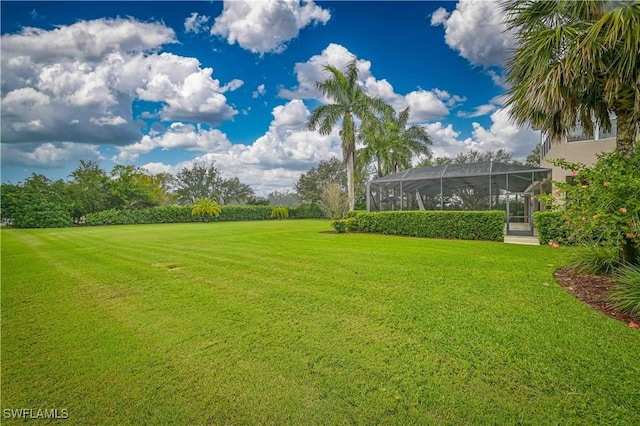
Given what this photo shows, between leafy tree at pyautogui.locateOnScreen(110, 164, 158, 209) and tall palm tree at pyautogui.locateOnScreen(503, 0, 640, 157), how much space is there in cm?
3375

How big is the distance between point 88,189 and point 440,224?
31978 mm

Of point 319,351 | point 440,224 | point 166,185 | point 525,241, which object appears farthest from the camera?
point 166,185

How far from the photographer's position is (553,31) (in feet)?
19.1

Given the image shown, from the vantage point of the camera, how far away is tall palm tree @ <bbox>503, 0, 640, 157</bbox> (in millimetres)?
5051

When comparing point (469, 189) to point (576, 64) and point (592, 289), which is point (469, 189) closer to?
point (576, 64)

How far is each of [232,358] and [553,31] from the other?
26.2 ft

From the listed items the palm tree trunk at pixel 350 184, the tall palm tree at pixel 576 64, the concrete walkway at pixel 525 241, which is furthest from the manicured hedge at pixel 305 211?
the tall palm tree at pixel 576 64

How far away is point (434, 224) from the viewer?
11414mm

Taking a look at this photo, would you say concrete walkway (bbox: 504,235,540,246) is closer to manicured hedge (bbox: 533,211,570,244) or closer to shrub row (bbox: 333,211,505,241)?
manicured hedge (bbox: 533,211,570,244)

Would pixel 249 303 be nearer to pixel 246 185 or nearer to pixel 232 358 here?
pixel 232 358

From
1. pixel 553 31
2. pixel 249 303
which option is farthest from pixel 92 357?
pixel 553 31

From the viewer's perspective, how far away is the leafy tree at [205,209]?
29.5 m

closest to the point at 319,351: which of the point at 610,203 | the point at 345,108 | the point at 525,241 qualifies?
the point at 610,203

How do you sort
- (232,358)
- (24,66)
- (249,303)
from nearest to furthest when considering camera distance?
1. (232,358)
2. (249,303)
3. (24,66)
